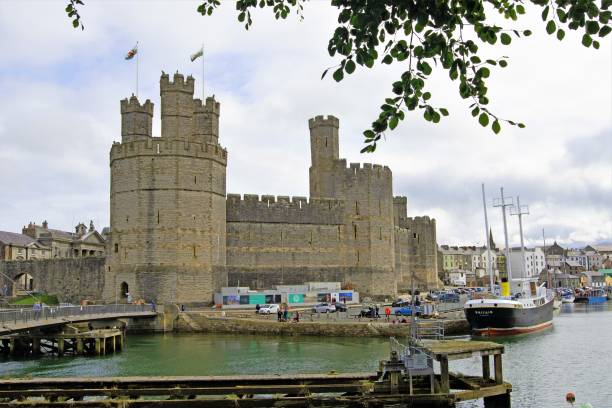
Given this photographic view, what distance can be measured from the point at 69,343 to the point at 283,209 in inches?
865

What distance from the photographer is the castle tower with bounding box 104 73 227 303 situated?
124ft

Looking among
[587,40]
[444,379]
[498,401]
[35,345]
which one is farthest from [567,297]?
[587,40]

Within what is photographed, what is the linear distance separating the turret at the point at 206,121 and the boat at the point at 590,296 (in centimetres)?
5304

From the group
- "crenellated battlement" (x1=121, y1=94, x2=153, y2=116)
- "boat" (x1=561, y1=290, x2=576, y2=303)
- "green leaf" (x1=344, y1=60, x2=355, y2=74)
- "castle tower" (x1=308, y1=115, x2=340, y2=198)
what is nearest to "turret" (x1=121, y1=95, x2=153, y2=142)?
"crenellated battlement" (x1=121, y1=94, x2=153, y2=116)

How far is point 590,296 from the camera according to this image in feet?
257

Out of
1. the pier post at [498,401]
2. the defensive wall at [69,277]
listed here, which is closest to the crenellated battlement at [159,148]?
the defensive wall at [69,277]

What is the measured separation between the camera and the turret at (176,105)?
41812mm

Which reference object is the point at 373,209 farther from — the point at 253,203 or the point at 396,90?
the point at 396,90

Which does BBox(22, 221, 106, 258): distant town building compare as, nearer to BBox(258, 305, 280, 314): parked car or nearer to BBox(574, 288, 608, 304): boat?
BBox(258, 305, 280, 314): parked car

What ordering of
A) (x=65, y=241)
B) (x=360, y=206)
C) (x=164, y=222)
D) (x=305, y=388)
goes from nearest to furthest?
(x=305, y=388) → (x=164, y=222) → (x=360, y=206) → (x=65, y=241)

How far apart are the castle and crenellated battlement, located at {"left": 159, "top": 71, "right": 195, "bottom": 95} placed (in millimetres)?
68

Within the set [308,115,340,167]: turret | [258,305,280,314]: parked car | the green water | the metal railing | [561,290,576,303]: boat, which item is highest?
[308,115,340,167]: turret

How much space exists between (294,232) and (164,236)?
38.8 feet

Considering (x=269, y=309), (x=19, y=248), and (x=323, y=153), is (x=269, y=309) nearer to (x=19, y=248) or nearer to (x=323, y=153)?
(x=323, y=153)
